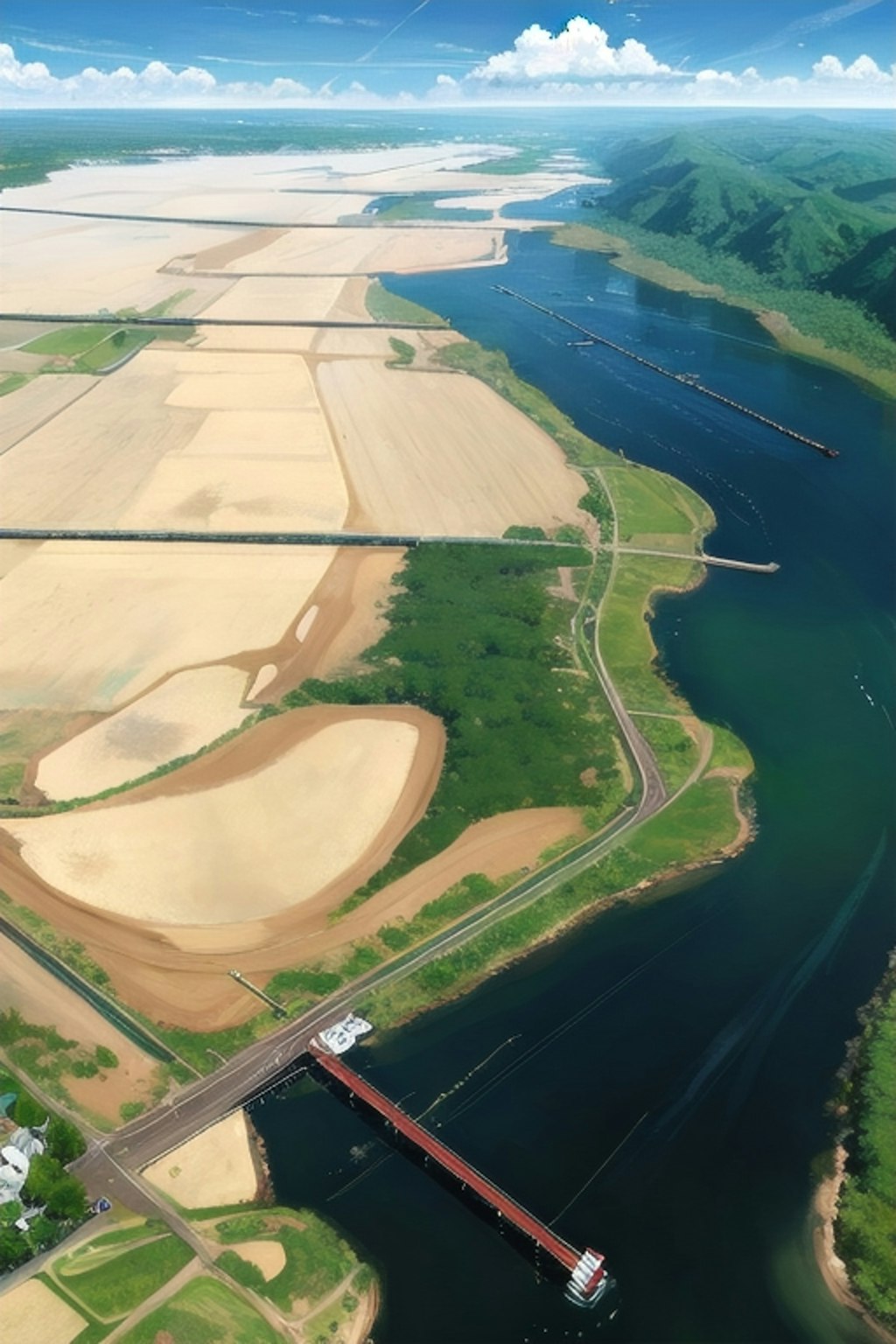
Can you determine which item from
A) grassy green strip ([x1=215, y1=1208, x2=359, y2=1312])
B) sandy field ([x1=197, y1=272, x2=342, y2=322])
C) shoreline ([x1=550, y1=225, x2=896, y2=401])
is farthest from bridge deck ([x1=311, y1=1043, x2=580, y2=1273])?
sandy field ([x1=197, y1=272, x2=342, y2=322])

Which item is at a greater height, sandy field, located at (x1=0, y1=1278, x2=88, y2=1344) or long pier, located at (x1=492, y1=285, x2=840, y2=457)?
long pier, located at (x1=492, y1=285, x2=840, y2=457)

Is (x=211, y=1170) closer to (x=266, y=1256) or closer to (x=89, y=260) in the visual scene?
(x=266, y=1256)

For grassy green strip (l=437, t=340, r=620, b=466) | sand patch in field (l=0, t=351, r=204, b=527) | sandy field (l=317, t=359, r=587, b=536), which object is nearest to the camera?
sand patch in field (l=0, t=351, r=204, b=527)

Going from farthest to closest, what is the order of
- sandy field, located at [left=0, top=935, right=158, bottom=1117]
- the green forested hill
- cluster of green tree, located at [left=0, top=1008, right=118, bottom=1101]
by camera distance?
the green forested hill, cluster of green tree, located at [left=0, top=1008, right=118, bottom=1101], sandy field, located at [left=0, top=935, right=158, bottom=1117]

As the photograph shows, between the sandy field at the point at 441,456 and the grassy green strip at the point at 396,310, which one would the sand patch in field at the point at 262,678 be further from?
the grassy green strip at the point at 396,310

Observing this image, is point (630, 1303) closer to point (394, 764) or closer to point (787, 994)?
point (787, 994)

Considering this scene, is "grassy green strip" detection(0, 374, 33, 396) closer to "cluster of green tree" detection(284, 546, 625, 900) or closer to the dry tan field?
"cluster of green tree" detection(284, 546, 625, 900)

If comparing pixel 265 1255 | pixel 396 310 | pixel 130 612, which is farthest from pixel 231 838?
pixel 396 310
